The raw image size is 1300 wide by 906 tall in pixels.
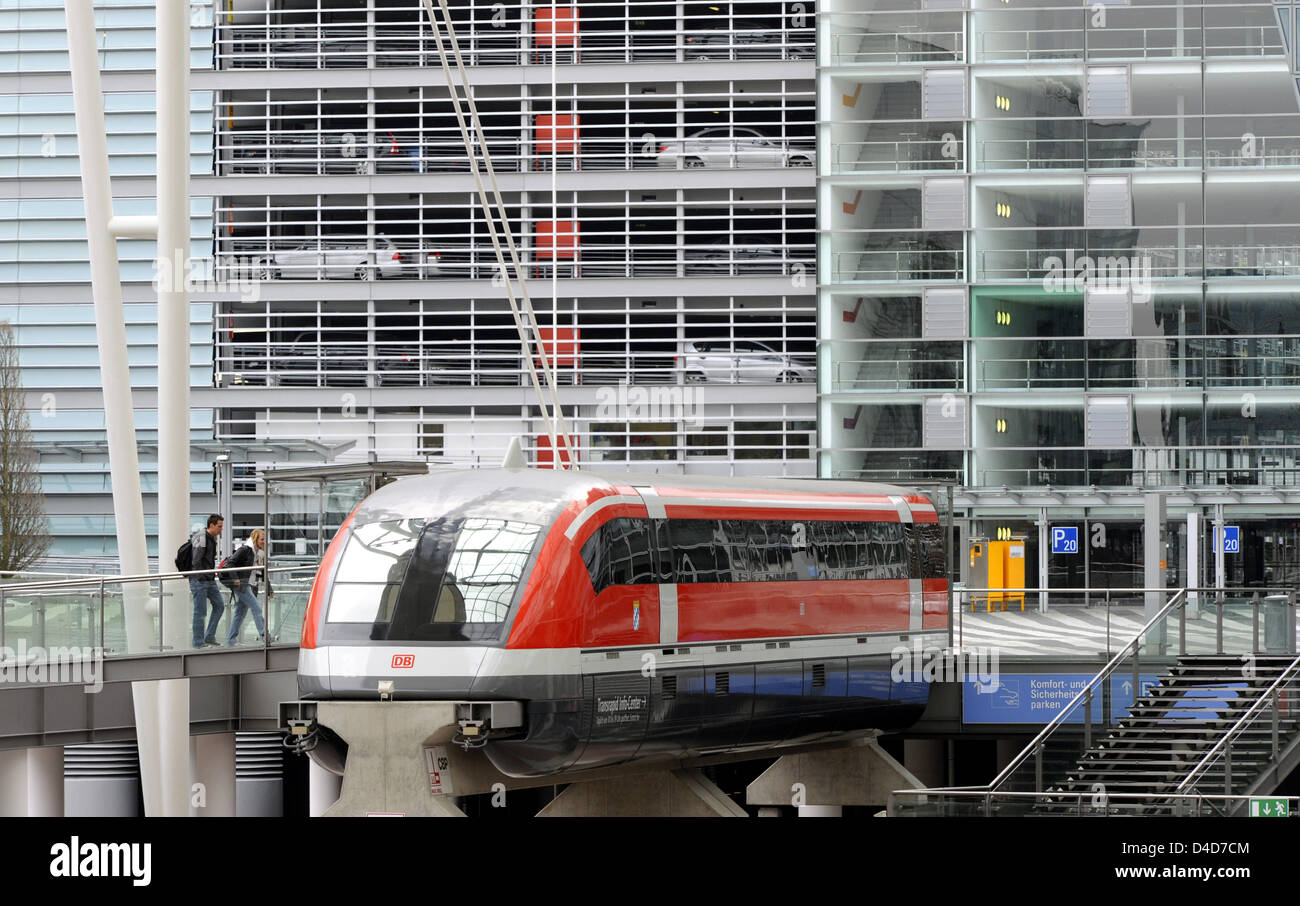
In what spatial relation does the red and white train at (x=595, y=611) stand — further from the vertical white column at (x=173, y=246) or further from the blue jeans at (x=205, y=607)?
the blue jeans at (x=205, y=607)

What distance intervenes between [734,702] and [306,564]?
20.9ft

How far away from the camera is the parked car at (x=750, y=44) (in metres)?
49.4

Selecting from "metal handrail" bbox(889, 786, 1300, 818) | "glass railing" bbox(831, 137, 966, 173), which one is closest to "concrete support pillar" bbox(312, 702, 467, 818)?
"metal handrail" bbox(889, 786, 1300, 818)

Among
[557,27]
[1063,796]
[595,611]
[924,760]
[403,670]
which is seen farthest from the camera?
[557,27]

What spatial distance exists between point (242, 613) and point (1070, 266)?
79.2ft

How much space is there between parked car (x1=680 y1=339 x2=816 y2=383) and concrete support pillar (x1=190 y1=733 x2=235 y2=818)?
23640 mm

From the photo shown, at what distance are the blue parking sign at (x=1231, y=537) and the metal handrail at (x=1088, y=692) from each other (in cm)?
1763

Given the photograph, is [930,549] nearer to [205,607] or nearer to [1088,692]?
[1088,692]

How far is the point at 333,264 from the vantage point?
50188 millimetres

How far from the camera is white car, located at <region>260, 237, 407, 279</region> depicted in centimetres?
5006

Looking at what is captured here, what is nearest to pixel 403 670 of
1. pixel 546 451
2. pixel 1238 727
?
pixel 1238 727

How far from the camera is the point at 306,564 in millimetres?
26281
